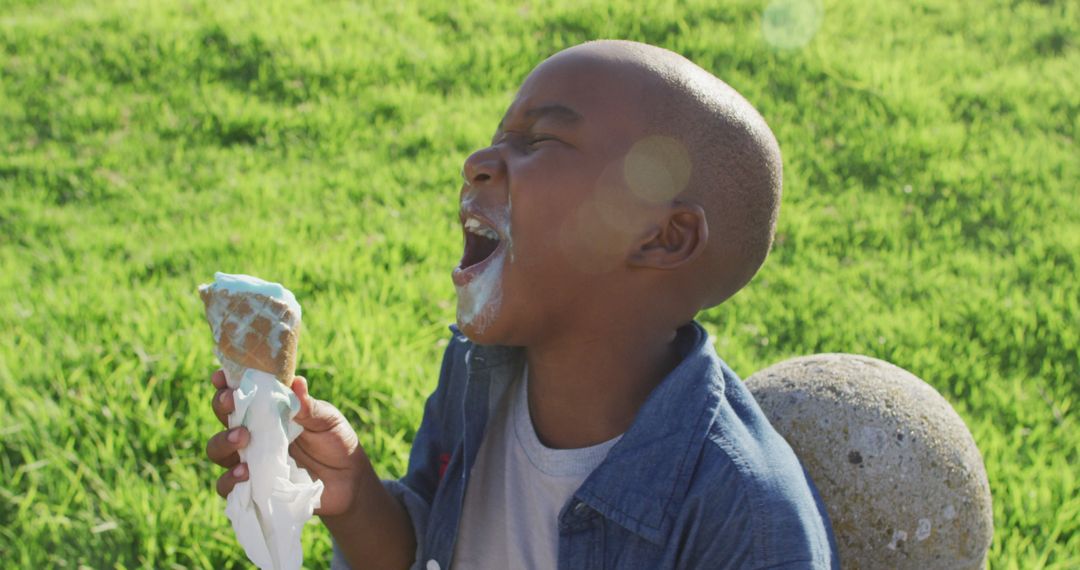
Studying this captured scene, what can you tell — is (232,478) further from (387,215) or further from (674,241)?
(387,215)

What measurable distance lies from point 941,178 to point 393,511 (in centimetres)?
375

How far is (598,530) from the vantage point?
1.94 metres

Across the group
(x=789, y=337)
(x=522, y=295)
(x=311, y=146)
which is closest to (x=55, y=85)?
(x=311, y=146)

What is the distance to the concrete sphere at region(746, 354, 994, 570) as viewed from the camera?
7.20 ft

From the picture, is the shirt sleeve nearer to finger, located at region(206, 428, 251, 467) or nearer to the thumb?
the thumb

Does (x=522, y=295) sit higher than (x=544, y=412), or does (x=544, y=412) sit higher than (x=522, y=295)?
(x=522, y=295)

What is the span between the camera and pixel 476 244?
6.61 ft

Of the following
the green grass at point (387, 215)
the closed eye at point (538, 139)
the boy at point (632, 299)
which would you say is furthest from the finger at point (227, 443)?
the green grass at point (387, 215)

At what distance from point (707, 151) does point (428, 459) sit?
1.01 metres

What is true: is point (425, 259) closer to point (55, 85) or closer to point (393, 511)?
point (393, 511)

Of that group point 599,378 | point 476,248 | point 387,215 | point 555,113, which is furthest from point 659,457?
point 387,215

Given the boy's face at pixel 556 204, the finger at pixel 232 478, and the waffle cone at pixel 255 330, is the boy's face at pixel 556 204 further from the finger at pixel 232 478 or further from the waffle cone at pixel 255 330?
the finger at pixel 232 478

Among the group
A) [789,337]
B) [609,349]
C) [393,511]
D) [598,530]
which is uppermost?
[609,349]

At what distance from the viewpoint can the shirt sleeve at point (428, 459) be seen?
2361mm
